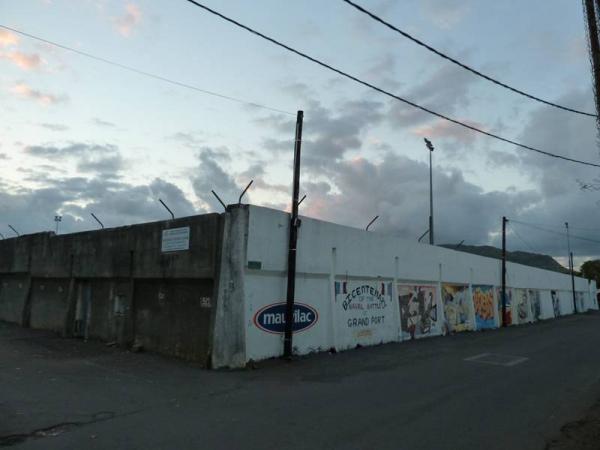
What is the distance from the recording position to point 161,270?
15.4m

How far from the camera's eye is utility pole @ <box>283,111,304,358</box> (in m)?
14.5

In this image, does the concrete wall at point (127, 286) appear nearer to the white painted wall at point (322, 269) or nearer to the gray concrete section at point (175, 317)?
the gray concrete section at point (175, 317)

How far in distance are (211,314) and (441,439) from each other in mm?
8067

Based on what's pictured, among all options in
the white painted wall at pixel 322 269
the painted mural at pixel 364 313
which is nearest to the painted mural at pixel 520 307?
the white painted wall at pixel 322 269

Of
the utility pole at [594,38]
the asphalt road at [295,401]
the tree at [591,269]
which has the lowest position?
the asphalt road at [295,401]

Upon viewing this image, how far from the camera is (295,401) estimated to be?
902cm

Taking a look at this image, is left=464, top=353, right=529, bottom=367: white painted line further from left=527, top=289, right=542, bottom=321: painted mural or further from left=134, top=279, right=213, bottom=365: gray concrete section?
left=527, top=289, right=542, bottom=321: painted mural

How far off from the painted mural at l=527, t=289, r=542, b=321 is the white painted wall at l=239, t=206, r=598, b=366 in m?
20.9

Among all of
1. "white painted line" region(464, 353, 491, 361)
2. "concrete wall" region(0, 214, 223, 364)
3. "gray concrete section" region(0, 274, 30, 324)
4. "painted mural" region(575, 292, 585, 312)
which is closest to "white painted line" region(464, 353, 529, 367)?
"white painted line" region(464, 353, 491, 361)

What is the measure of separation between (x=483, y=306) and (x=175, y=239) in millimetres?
22628

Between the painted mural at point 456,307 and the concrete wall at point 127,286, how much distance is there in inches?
588

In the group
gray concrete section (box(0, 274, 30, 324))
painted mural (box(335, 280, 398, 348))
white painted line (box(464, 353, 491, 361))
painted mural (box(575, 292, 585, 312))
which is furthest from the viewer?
painted mural (box(575, 292, 585, 312))

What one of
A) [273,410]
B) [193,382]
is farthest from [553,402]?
[193,382]

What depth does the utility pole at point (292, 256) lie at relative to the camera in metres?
14.5
